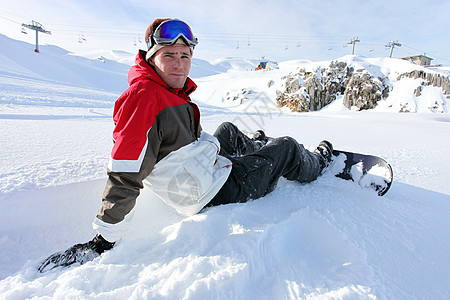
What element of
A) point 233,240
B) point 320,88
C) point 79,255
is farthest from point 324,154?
point 320,88

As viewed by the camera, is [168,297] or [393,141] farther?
[393,141]

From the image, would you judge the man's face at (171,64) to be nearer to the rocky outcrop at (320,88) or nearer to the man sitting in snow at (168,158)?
the man sitting in snow at (168,158)

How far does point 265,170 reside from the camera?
Answer: 4.52ft

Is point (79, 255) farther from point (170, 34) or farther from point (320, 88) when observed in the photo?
point (320, 88)

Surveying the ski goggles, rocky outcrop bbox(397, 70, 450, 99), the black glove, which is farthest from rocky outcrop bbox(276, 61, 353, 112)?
the black glove

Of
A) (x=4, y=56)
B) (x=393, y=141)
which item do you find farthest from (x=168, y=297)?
(x=4, y=56)

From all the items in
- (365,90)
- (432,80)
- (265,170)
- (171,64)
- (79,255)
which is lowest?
(79,255)

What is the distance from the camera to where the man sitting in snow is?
3.02ft

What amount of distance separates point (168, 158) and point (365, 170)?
4.83 feet

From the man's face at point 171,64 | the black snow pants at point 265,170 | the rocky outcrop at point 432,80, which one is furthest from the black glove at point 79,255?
the rocky outcrop at point 432,80

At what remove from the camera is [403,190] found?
162 cm

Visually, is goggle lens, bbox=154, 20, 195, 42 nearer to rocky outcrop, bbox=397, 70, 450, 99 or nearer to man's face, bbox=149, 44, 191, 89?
man's face, bbox=149, 44, 191, 89

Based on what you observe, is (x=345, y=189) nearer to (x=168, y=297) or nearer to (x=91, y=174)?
(x=168, y=297)

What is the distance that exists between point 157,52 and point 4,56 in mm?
15930
